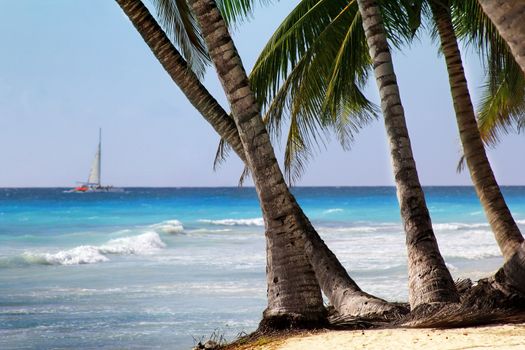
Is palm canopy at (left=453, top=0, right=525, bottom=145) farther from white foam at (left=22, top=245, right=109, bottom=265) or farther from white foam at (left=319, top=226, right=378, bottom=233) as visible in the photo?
white foam at (left=319, top=226, right=378, bottom=233)

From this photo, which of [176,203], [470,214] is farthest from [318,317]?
[176,203]

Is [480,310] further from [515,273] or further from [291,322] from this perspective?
[291,322]

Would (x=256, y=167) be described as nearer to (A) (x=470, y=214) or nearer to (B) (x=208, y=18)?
(B) (x=208, y=18)

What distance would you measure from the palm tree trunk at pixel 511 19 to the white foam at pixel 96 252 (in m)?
21.7

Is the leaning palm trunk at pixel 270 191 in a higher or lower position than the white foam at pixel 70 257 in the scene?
lower

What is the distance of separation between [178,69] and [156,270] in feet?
48.3

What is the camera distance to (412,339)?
5.78m

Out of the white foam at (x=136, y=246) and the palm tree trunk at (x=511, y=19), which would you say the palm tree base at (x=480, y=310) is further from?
the white foam at (x=136, y=246)

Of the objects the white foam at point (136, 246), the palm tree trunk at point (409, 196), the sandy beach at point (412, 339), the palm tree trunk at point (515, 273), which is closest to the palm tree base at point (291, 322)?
the sandy beach at point (412, 339)

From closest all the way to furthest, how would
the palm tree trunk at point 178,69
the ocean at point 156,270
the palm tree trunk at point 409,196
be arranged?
the palm tree trunk at point 409,196 < the palm tree trunk at point 178,69 < the ocean at point 156,270

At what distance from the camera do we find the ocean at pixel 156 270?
12.4 m

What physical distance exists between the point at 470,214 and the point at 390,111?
47.7m

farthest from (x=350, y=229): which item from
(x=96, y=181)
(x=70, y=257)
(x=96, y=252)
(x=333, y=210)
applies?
(x=96, y=181)

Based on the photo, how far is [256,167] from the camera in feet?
21.7
